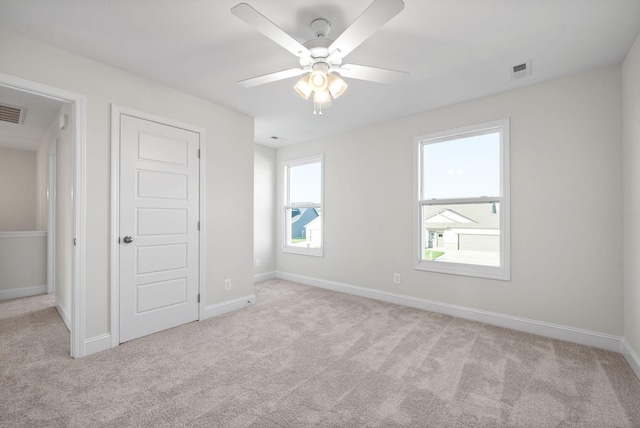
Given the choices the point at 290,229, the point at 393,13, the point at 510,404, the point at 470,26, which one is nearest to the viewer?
the point at 393,13

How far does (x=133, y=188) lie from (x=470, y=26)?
321cm

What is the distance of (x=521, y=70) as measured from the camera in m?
2.62

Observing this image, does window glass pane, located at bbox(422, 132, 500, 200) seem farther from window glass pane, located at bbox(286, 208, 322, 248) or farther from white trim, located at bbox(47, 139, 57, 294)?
white trim, located at bbox(47, 139, 57, 294)

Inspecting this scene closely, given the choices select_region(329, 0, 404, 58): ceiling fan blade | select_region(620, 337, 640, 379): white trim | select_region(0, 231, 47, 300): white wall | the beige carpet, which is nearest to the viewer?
select_region(329, 0, 404, 58): ceiling fan blade

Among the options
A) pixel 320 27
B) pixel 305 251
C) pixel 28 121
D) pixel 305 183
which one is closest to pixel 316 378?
pixel 320 27

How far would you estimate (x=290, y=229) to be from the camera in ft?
17.9

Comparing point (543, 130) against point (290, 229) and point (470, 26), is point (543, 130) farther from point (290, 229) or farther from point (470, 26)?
point (290, 229)

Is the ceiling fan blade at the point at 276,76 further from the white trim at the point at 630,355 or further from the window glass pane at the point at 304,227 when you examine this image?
the white trim at the point at 630,355

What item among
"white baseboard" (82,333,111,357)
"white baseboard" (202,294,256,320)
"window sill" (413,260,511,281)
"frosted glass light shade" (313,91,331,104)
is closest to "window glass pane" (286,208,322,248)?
"white baseboard" (202,294,256,320)

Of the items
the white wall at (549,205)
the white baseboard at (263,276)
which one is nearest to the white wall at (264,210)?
the white baseboard at (263,276)

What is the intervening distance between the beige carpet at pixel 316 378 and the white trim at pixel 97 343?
115 millimetres

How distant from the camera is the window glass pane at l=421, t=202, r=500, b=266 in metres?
3.25

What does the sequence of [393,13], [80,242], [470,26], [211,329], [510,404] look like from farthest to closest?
[211,329]
[80,242]
[470,26]
[510,404]
[393,13]

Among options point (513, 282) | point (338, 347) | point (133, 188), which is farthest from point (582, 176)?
point (133, 188)
